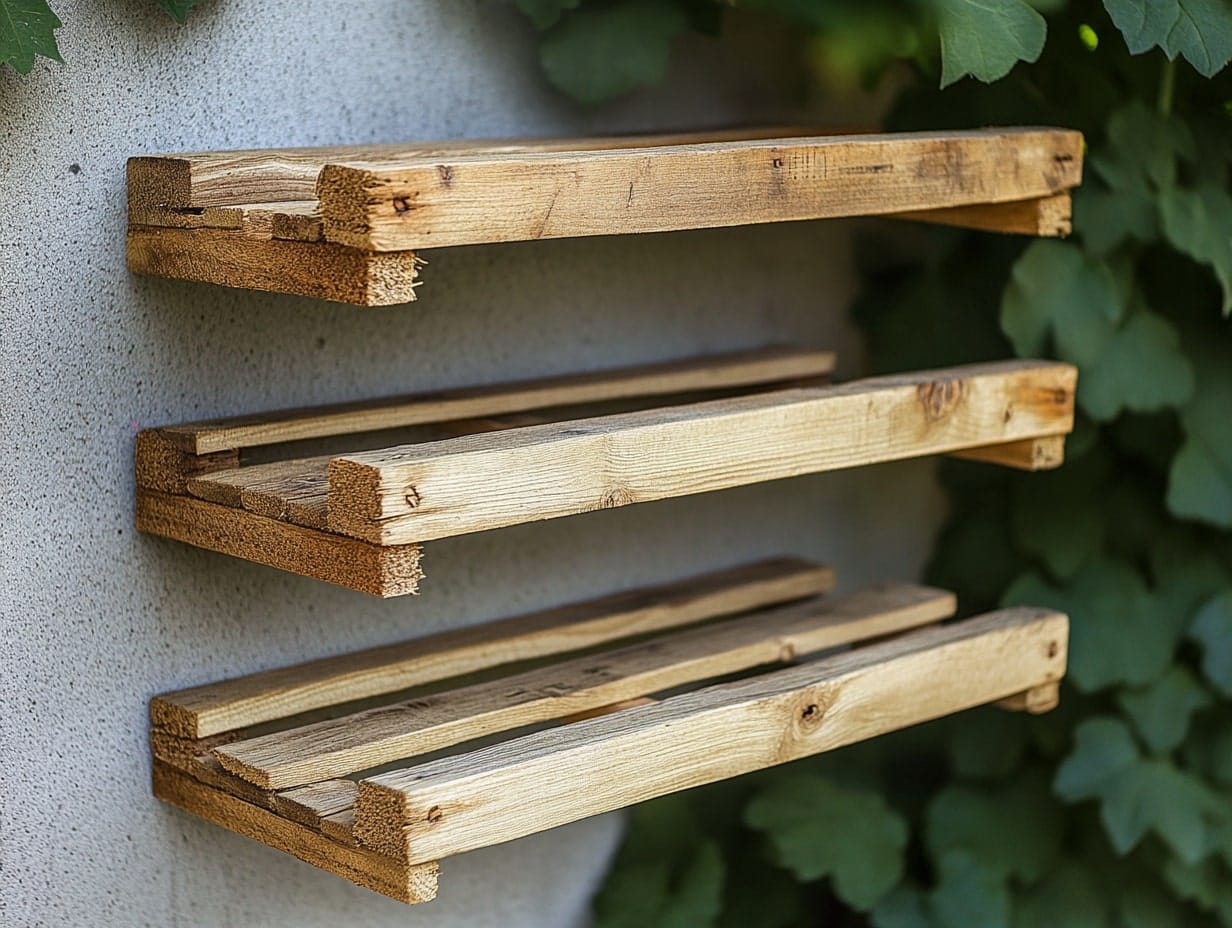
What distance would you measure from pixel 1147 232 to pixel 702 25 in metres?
0.55

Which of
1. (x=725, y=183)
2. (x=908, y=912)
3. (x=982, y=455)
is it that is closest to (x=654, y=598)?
(x=982, y=455)

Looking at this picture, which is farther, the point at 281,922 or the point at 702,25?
the point at 702,25

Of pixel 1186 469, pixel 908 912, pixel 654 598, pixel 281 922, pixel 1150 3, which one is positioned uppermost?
pixel 1150 3

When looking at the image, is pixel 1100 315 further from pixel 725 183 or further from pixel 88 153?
pixel 88 153

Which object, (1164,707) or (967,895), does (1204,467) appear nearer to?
(1164,707)

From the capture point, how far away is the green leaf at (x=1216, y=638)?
68.0 inches

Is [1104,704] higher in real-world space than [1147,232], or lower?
lower

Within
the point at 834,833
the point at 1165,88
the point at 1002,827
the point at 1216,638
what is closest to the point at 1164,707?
the point at 1216,638

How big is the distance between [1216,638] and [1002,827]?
14.0 inches

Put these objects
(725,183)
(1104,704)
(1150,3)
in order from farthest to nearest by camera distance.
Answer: (1104,704), (1150,3), (725,183)

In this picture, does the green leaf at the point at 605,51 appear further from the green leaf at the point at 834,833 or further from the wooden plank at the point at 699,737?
the green leaf at the point at 834,833

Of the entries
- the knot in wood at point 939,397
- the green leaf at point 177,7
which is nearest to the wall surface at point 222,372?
the green leaf at point 177,7

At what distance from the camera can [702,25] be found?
1.55 meters

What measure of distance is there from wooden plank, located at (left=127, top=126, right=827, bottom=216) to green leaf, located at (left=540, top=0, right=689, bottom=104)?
184 mm
